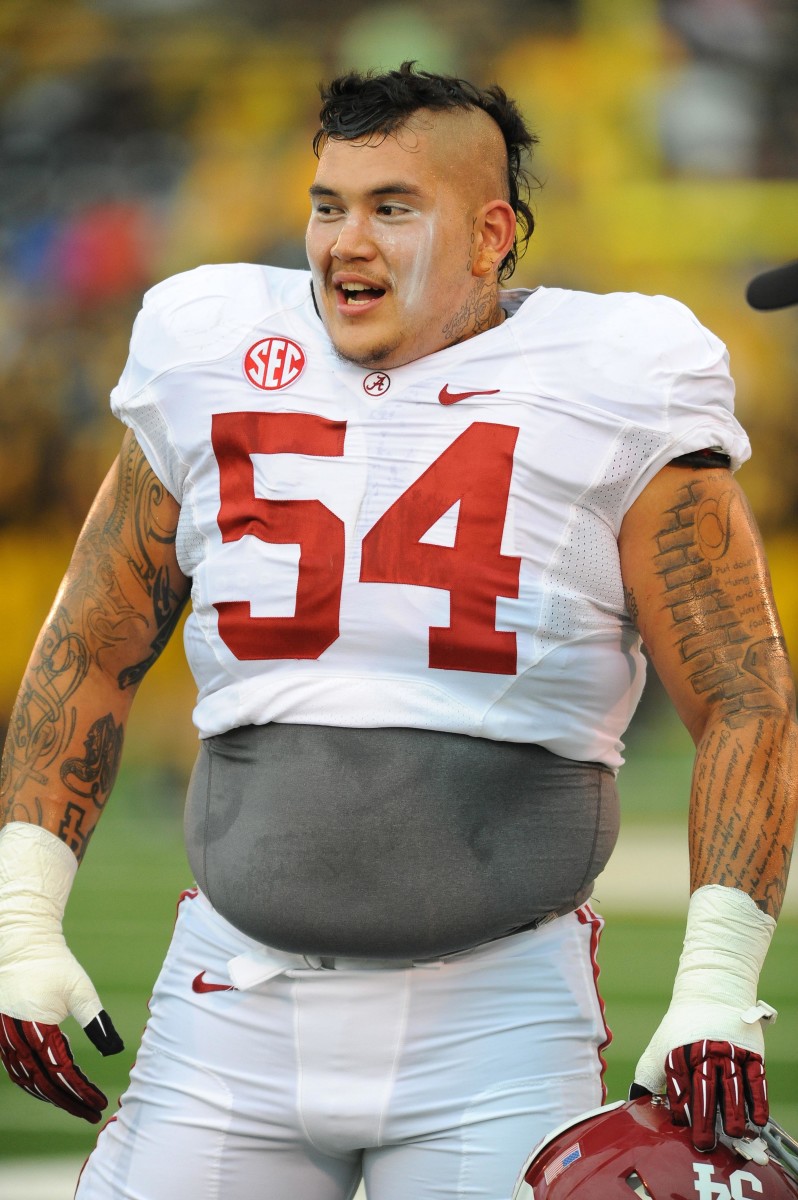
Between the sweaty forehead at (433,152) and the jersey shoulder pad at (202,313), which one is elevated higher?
the sweaty forehead at (433,152)

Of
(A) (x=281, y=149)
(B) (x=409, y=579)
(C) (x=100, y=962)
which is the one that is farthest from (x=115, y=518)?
(A) (x=281, y=149)

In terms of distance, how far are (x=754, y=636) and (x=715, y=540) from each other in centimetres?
12

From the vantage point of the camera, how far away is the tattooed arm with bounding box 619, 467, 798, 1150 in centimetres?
185

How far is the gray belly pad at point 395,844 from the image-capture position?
196 centimetres

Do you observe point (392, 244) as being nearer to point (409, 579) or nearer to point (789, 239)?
point (409, 579)

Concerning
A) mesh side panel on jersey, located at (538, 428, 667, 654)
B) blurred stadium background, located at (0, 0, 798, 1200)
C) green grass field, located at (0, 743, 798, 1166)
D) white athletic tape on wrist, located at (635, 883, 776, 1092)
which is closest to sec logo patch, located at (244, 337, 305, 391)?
mesh side panel on jersey, located at (538, 428, 667, 654)

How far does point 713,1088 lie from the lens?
5.76 ft

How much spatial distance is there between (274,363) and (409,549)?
321 millimetres

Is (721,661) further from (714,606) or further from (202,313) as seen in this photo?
(202,313)

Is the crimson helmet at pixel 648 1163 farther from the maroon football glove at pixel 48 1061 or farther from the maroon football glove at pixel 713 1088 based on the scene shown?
the maroon football glove at pixel 48 1061

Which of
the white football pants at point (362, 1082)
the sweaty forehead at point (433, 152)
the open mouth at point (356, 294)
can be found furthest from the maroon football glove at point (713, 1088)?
the sweaty forehead at point (433, 152)

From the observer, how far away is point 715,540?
6.54 ft

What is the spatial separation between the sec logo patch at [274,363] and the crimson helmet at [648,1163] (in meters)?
0.95

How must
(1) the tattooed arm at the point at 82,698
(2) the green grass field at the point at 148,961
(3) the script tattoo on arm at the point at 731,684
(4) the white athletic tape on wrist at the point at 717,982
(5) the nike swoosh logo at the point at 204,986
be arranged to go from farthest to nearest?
1. (2) the green grass field at the point at 148,961
2. (1) the tattooed arm at the point at 82,698
3. (5) the nike swoosh logo at the point at 204,986
4. (3) the script tattoo on arm at the point at 731,684
5. (4) the white athletic tape on wrist at the point at 717,982
